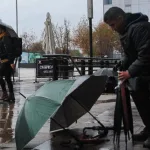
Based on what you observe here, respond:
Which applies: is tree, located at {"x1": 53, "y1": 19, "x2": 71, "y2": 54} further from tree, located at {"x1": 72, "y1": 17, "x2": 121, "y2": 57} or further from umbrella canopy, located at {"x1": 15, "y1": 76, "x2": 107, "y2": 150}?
umbrella canopy, located at {"x1": 15, "y1": 76, "x2": 107, "y2": 150}

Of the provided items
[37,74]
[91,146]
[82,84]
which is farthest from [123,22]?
[37,74]

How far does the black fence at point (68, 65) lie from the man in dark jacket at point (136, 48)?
1.63 metres

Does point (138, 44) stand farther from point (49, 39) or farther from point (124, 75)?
point (49, 39)

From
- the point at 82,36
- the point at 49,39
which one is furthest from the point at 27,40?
the point at 49,39

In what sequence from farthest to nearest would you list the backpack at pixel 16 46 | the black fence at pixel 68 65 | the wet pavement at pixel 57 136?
1. the black fence at pixel 68 65
2. the backpack at pixel 16 46
3. the wet pavement at pixel 57 136

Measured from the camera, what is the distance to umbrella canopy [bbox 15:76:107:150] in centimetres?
458

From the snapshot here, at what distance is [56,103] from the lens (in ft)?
15.2

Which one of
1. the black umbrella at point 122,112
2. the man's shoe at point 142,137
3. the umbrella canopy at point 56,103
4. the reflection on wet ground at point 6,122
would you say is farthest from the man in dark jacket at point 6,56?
the black umbrella at point 122,112

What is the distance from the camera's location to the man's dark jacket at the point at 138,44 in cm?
472

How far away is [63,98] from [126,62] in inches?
40.2

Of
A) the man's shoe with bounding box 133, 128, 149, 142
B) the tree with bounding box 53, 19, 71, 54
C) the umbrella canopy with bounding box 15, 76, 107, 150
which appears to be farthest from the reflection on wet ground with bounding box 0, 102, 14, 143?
the tree with bounding box 53, 19, 71, 54

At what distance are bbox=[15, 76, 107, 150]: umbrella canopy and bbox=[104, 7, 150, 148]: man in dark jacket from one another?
1.76 feet

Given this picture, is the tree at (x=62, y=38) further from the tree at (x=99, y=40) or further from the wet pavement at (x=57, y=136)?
the wet pavement at (x=57, y=136)

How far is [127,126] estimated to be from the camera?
15.5 feet
